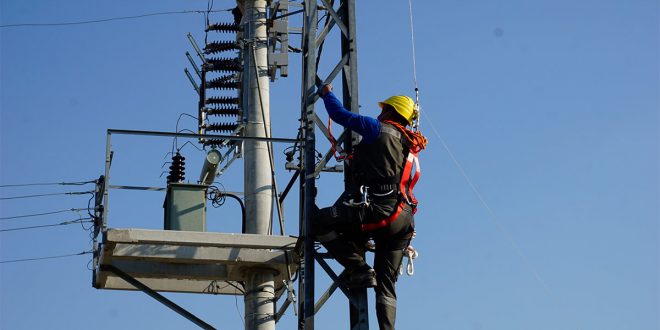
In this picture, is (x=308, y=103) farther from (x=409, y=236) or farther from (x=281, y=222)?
(x=281, y=222)

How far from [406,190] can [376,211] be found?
16.7 inches

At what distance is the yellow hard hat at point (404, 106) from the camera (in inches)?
482

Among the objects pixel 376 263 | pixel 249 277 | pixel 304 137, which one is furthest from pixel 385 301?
pixel 249 277

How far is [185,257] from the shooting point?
47.1 feet

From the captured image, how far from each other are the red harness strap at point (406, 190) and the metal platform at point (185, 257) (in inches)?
108

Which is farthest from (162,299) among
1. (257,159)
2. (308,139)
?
(308,139)

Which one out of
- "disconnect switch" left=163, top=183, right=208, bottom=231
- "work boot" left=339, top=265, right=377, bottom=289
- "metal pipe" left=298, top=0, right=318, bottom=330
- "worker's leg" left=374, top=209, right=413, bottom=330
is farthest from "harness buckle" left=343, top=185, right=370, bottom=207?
"disconnect switch" left=163, top=183, right=208, bottom=231

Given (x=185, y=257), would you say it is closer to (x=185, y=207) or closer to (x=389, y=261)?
(x=185, y=207)

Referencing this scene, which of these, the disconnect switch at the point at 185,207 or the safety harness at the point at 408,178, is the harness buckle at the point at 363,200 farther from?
the disconnect switch at the point at 185,207

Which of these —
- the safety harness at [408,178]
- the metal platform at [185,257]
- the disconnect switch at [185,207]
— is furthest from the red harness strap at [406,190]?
the disconnect switch at [185,207]

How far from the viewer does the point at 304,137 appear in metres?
13.3

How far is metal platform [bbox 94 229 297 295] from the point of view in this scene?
1384 centimetres

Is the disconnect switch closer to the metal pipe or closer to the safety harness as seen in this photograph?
the metal pipe

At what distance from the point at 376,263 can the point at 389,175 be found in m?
0.90
